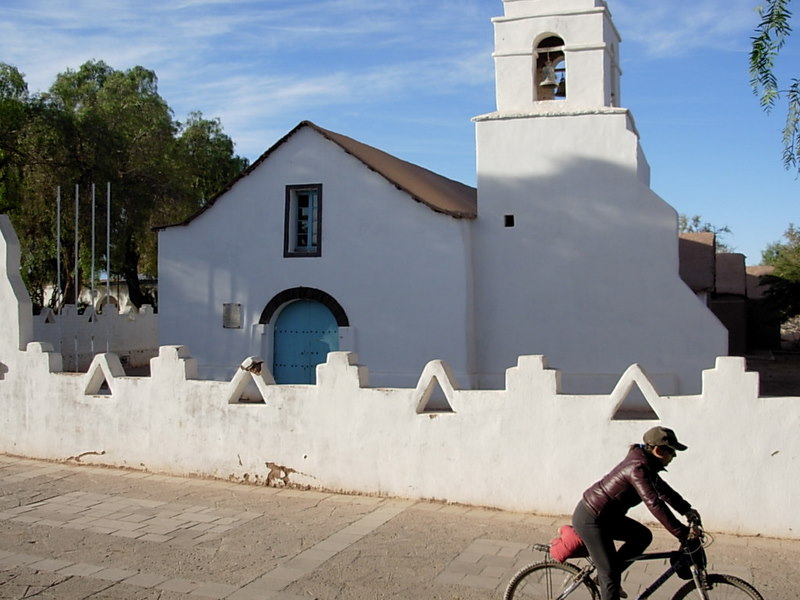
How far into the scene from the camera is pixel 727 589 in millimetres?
4879

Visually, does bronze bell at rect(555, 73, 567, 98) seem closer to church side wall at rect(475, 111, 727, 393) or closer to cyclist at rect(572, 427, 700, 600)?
church side wall at rect(475, 111, 727, 393)

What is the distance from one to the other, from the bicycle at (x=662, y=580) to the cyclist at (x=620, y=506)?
11 cm

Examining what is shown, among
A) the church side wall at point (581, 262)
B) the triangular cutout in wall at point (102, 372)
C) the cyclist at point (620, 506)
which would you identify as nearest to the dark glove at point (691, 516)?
the cyclist at point (620, 506)

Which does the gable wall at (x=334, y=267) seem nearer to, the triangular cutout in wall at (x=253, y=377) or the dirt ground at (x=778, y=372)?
the triangular cutout in wall at (x=253, y=377)

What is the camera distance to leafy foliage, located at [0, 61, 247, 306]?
24.7 meters

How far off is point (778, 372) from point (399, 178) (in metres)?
12.0

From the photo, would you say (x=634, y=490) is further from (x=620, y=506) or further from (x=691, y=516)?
(x=691, y=516)

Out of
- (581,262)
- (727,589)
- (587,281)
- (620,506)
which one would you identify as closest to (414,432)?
(620,506)

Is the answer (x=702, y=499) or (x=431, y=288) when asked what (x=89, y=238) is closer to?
(x=431, y=288)

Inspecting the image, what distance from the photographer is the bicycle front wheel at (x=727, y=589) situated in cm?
480

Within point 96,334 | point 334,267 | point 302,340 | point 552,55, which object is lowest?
point 96,334

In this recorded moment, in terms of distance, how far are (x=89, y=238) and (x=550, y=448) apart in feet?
71.9

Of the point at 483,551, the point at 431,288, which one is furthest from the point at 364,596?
the point at 431,288

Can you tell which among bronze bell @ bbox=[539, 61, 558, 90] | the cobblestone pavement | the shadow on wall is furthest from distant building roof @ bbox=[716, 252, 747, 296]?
the cobblestone pavement
